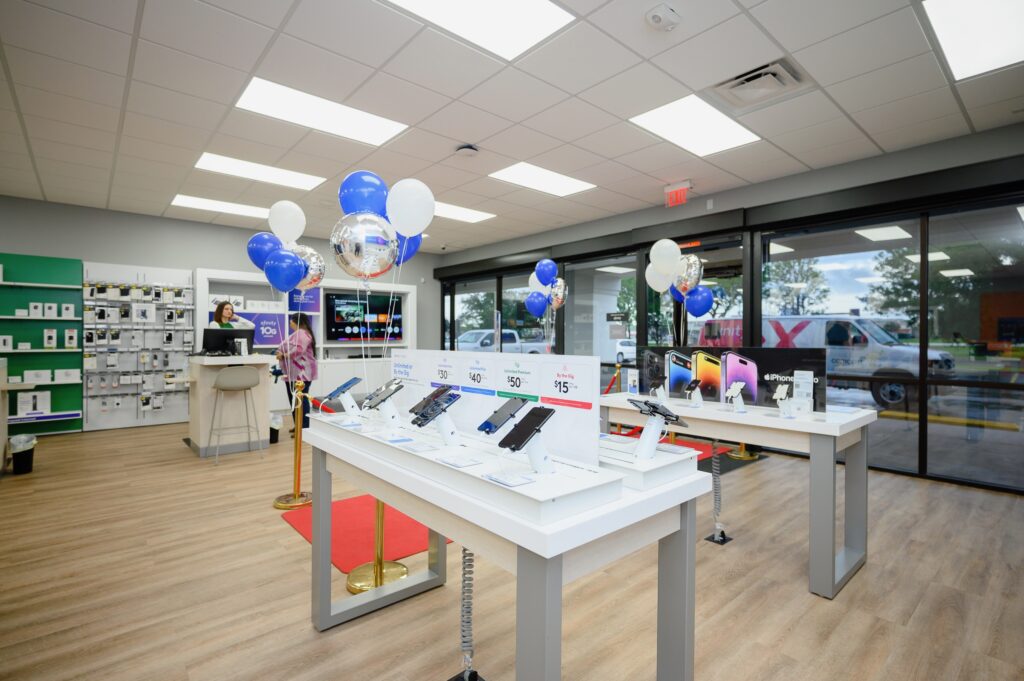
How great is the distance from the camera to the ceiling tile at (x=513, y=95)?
10.3 ft

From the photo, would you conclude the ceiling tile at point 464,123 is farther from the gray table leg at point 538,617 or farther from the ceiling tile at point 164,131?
the gray table leg at point 538,617

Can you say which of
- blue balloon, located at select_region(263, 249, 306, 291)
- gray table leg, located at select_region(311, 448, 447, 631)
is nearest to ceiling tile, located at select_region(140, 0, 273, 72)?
blue balloon, located at select_region(263, 249, 306, 291)

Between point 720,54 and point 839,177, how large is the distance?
268 cm

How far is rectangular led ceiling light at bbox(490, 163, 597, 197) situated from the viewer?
4.90 meters

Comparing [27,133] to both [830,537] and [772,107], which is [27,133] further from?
[830,537]

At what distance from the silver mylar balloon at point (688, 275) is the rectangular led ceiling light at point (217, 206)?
4.81 metres

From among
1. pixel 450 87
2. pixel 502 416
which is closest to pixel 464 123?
pixel 450 87

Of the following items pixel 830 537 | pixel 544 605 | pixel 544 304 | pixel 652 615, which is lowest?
pixel 652 615

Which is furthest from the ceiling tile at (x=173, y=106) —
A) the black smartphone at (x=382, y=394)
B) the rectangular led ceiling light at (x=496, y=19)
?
the black smartphone at (x=382, y=394)

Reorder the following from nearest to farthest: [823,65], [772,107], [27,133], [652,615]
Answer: [652,615], [823,65], [772,107], [27,133]

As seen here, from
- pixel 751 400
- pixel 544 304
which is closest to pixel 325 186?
pixel 544 304

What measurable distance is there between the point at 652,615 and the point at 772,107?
3.46 metres

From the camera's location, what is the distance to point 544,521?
43.4 inches

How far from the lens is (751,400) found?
3107 mm
